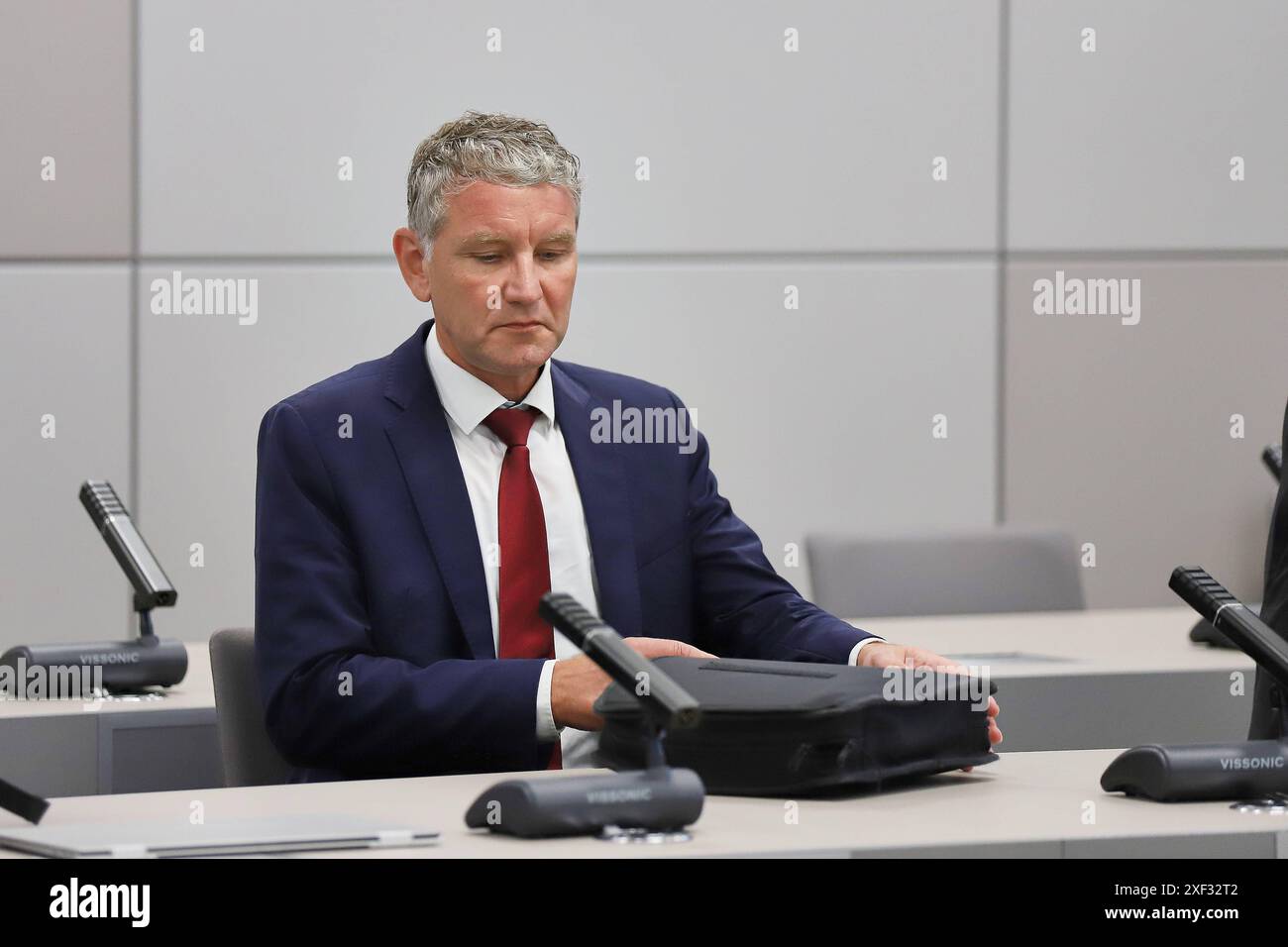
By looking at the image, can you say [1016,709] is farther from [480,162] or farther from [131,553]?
[131,553]

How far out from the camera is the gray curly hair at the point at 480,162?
173 centimetres

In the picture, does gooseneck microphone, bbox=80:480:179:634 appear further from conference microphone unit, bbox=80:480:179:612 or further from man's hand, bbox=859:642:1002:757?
man's hand, bbox=859:642:1002:757

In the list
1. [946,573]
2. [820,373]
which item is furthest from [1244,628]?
[820,373]

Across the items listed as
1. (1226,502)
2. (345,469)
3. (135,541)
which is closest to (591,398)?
(345,469)

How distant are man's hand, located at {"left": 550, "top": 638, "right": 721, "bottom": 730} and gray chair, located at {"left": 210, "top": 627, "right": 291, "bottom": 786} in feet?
1.13

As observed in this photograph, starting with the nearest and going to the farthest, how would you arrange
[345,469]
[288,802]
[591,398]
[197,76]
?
[288,802] < [345,469] < [591,398] < [197,76]

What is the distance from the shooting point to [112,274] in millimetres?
3236

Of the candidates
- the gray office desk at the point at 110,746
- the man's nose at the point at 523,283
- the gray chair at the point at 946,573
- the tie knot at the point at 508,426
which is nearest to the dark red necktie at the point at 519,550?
the tie knot at the point at 508,426

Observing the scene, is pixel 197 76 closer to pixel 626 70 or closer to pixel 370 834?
pixel 626 70

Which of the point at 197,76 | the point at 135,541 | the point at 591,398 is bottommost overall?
the point at 135,541

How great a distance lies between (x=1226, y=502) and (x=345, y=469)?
2506 millimetres

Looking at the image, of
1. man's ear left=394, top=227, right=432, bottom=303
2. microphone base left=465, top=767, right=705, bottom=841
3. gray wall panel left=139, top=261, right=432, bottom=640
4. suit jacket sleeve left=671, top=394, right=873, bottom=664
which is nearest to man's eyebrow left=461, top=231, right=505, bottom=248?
man's ear left=394, top=227, right=432, bottom=303

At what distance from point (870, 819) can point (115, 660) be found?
1.17m
